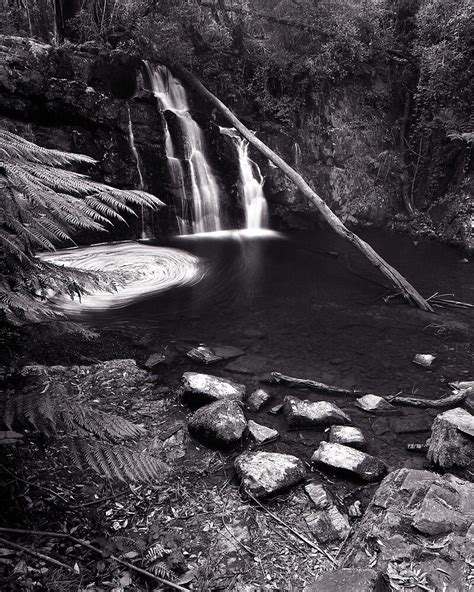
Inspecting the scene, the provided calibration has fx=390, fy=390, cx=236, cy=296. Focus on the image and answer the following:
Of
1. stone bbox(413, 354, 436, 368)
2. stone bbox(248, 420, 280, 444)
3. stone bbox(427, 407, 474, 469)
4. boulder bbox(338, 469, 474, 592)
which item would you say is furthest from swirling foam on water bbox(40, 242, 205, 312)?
boulder bbox(338, 469, 474, 592)

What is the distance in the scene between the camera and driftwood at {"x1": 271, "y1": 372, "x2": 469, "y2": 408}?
477cm

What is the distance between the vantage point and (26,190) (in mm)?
1903

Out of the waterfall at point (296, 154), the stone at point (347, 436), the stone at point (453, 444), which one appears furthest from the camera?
the waterfall at point (296, 154)

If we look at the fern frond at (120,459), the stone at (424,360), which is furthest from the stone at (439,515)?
the stone at (424,360)

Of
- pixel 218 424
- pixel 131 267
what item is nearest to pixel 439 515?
pixel 218 424

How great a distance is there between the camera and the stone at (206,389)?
4.45 metres

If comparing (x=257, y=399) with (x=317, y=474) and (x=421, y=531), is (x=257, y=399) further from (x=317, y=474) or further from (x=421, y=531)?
(x=421, y=531)

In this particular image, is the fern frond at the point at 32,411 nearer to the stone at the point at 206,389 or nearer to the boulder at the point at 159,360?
the stone at the point at 206,389

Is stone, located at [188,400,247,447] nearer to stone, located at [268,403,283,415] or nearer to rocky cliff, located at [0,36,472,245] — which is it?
stone, located at [268,403,283,415]

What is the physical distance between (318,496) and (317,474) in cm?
32

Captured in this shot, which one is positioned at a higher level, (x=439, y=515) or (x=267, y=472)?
(x=439, y=515)

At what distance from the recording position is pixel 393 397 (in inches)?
192

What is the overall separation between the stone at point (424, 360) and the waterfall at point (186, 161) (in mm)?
7697

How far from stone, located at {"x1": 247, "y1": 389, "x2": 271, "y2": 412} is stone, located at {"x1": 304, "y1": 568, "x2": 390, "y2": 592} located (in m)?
2.44
